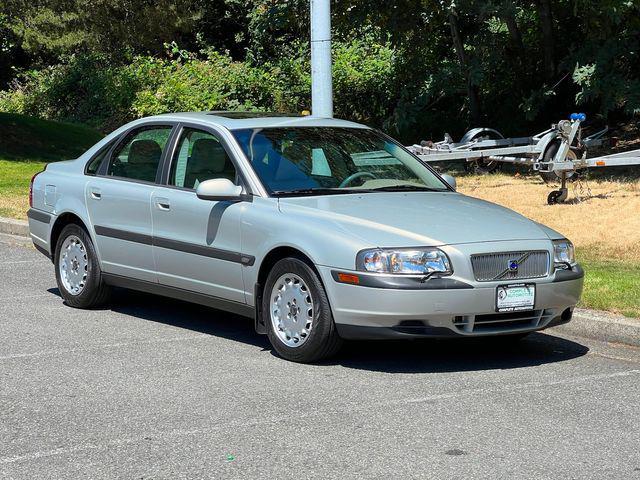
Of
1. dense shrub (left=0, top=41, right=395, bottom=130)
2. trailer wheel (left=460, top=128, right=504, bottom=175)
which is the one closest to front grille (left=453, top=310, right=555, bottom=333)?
trailer wheel (left=460, top=128, right=504, bottom=175)

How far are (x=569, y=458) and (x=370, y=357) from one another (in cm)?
245

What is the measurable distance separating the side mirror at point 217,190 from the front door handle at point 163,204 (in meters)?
0.61

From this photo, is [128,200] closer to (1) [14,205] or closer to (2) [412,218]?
(2) [412,218]

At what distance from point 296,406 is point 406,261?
119 cm

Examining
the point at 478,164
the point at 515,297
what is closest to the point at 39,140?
the point at 478,164

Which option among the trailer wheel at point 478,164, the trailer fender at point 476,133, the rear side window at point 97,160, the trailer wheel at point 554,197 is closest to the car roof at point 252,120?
the rear side window at point 97,160

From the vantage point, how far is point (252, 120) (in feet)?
27.9

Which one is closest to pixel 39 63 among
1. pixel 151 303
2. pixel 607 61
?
pixel 607 61

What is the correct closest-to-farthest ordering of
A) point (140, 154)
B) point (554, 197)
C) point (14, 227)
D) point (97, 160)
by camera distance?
point (140, 154) → point (97, 160) → point (14, 227) → point (554, 197)

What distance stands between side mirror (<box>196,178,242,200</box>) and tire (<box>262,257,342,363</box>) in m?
0.61

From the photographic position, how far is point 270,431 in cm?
582

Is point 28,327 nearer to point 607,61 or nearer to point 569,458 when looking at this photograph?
point 569,458

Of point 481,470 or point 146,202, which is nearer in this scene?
point 481,470

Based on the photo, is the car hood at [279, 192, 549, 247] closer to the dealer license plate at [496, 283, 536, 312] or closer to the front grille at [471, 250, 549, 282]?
the front grille at [471, 250, 549, 282]
